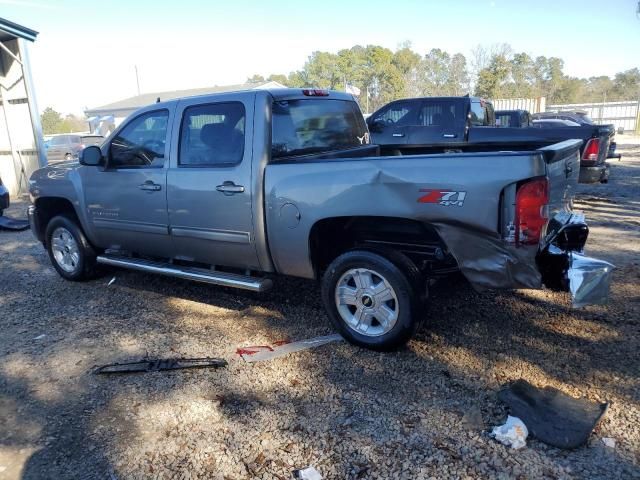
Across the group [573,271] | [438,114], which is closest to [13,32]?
[438,114]

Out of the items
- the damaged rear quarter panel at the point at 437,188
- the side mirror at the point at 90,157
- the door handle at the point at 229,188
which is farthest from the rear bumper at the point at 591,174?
the side mirror at the point at 90,157

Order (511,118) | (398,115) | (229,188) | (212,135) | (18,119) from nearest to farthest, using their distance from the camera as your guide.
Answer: (229,188), (212,135), (398,115), (18,119), (511,118)

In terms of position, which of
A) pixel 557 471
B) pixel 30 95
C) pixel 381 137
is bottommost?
pixel 557 471

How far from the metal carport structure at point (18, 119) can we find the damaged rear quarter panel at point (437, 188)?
11.9 m

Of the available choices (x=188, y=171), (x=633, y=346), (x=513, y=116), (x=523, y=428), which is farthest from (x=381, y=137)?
(x=523, y=428)

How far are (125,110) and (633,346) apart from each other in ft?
185

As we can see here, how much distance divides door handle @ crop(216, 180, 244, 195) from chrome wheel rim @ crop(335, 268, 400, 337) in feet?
3.58

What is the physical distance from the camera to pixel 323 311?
4742mm

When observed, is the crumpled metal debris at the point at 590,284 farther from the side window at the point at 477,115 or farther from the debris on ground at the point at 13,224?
the debris on ground at the point at 13,224

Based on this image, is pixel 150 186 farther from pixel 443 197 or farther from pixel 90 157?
pixel 443 197

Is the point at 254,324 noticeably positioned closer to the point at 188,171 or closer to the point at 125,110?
the point at 188,171

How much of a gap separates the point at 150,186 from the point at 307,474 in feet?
10.2

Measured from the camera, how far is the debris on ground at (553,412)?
2.79 meters

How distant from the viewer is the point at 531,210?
312cm
